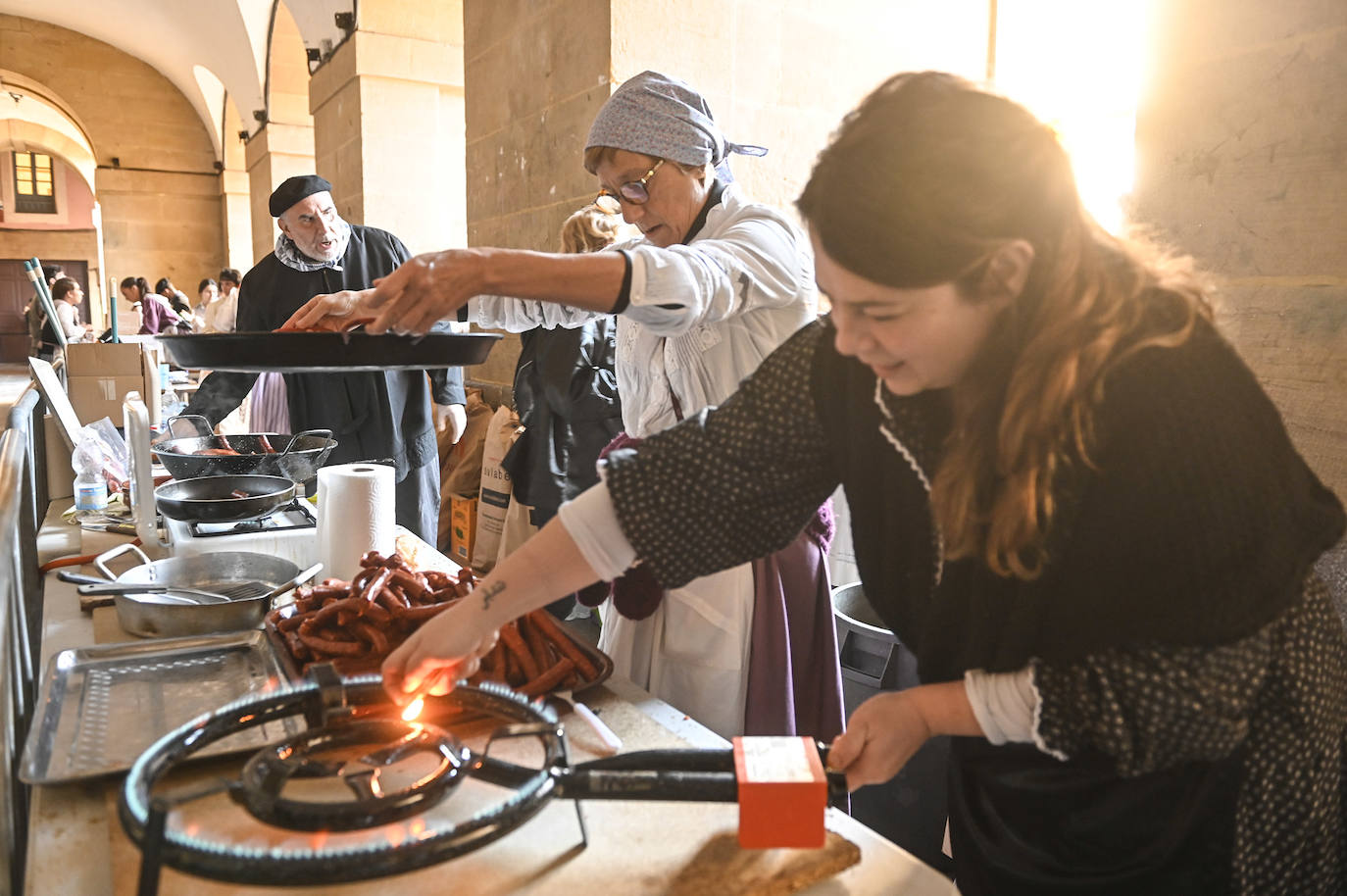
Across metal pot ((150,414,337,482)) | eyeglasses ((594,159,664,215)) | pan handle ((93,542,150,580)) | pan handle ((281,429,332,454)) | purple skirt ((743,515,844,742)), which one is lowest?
purple skirt ((743,515,844,742))

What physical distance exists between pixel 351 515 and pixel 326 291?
1.92 meters

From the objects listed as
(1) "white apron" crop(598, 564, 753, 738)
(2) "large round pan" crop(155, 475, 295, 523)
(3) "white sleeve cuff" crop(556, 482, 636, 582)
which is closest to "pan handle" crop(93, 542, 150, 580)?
(2) "large round pan" crop(155, 475, 295, 523)

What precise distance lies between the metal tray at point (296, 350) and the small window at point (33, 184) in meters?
34.4

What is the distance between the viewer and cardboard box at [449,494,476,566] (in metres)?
5.17

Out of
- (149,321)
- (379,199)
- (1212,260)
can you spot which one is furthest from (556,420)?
(149,321)

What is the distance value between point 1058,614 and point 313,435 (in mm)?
2396

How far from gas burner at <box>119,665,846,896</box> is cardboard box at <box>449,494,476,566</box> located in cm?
384

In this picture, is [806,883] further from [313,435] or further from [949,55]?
[949,55]

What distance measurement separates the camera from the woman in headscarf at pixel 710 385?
1.93 m

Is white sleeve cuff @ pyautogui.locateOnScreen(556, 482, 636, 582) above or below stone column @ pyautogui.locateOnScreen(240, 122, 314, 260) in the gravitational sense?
below

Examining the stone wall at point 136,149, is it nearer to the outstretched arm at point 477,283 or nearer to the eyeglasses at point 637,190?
the eyeglasses at point 637,190

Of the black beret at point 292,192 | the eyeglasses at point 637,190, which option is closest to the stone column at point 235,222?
the black beret at point 292,192

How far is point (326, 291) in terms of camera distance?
375 centimetres

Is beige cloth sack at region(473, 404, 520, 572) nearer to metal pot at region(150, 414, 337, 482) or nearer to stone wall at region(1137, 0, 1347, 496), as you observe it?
metal pot at region(150, 414, 337, 482)
